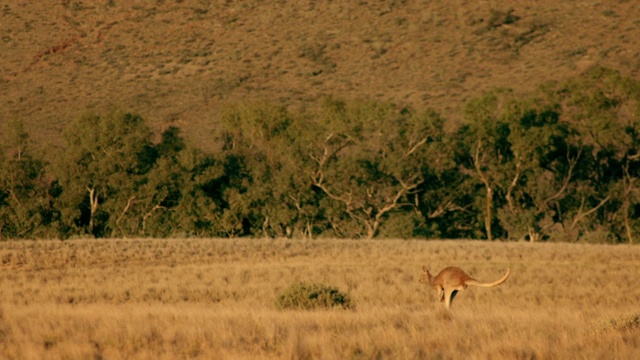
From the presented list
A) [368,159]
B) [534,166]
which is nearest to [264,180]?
[368,159]

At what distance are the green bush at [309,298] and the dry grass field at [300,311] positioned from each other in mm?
573

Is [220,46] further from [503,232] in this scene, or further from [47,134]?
[503,232]

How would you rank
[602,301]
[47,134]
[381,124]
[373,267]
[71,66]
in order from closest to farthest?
[602,301] < [373,267] < [381,124] < [47,134] < [71,66]

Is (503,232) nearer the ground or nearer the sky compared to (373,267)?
nearer the ground

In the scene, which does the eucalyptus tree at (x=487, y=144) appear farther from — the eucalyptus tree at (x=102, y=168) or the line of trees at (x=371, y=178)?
the eucalyptus tree at (x=102, y=168)

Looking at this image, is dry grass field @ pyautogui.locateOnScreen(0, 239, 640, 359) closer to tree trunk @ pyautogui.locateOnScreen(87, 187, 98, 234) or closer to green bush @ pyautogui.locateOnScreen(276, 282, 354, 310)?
green bush @ pyautogui.locateOnScreen(276, 282, 354, 310)

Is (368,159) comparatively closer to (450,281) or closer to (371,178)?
(371,178)

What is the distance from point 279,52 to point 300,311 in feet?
205

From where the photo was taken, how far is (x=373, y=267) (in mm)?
25594

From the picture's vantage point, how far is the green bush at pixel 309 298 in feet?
51.8

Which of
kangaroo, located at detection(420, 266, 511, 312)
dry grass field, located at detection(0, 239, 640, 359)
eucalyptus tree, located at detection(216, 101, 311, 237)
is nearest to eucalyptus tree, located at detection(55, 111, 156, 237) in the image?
eucalyptus tree, located at detection(216, 101, 311, 237)

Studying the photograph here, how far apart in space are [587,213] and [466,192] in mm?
6085

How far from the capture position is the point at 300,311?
582 inches

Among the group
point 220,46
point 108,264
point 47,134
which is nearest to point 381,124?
point 108,264
